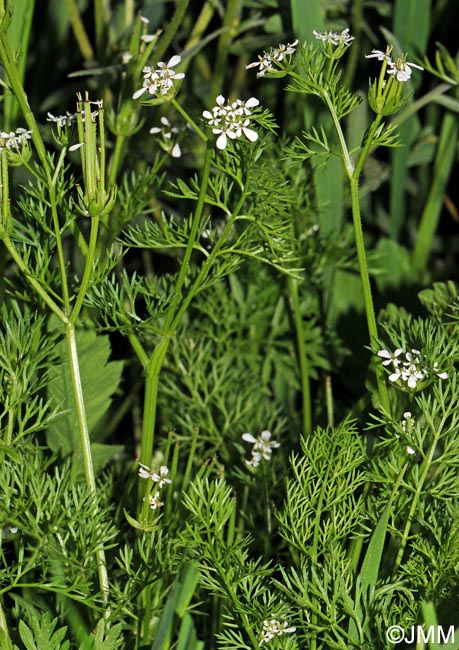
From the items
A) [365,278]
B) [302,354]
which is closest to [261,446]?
[302,354]

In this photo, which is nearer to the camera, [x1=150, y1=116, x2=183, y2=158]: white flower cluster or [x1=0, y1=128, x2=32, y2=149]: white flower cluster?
[x1=0, y1=128, x2=32, y2=149]: white flower cluster

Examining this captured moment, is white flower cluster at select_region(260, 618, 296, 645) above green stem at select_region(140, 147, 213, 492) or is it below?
below

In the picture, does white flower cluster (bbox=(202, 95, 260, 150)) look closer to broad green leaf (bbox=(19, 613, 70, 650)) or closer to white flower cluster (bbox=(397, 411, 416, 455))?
white flower cluster (bbox=(397, 411, 416, 455))

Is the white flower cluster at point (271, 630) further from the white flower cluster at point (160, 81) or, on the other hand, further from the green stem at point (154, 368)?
the white flower cluster at point (160, 81)

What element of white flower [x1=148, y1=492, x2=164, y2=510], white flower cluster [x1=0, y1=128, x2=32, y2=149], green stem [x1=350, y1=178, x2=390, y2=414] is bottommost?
white flower [x1=148, y1=492, x2=164, y2=510]

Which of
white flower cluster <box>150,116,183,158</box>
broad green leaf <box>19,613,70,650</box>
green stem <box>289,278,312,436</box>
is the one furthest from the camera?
green stem <box>289,278,312,436</box>

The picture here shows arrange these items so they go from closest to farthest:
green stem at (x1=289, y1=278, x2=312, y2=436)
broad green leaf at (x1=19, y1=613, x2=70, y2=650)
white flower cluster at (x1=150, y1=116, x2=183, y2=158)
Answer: broad green leaf at (x1=19, y1=613, x2=70, y2=650) → white flower cluster at (x1=150, y1=116, x2=183, y2=158) → green stem at (x1=289, y1=278, x2=312, y2=436)

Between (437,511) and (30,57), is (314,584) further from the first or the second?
(30,57)

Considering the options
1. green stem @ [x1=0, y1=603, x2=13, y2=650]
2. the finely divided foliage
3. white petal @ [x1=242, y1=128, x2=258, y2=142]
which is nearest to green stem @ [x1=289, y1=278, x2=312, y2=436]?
the finely divided foliage

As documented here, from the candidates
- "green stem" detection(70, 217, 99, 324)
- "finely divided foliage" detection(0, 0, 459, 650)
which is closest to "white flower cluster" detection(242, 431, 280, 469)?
"finely divided foliage" detection(0, 0, 459, 650)

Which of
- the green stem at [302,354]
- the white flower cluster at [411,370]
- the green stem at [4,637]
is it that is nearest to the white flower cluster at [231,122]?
the white flower cluster at [411,370]
